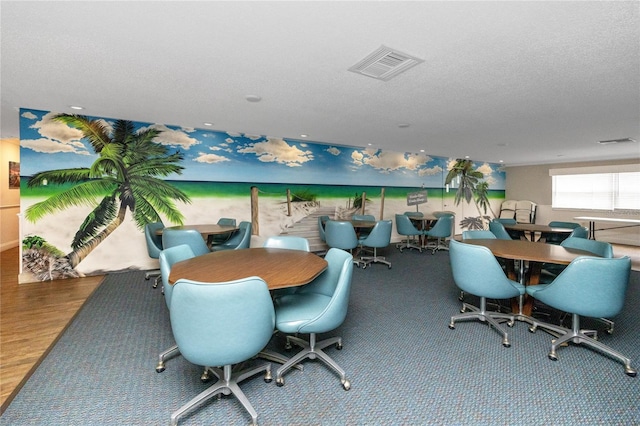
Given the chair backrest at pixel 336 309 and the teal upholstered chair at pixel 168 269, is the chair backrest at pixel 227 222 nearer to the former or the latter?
the teal upholstered chair at pixel 168 269

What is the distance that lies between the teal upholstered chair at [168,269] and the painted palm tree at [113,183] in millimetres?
3023

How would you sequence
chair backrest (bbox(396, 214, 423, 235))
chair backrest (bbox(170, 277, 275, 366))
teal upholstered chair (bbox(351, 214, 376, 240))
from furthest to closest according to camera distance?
chair backrest (bbox(396, 214, 423, 235))
teal upholstered chair (bbox(351, 214, 376, 240))
chair backrest (bbox(170, 277, 275, 366))

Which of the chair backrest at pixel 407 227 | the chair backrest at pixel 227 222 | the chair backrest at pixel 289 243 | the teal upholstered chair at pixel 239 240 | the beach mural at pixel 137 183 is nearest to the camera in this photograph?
the chair backrest at pixel 289 243

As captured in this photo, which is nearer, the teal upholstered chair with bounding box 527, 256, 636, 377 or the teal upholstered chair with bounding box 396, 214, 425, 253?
the teal upholstered chair with bounding box 527, 256, 636, 377

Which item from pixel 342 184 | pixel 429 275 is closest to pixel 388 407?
pixel 429 275

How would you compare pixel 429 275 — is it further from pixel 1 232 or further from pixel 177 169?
pixel 1 232

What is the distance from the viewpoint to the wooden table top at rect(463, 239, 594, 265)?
275cm

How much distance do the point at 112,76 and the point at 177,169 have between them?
2.43 m

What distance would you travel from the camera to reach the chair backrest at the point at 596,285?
230 cm

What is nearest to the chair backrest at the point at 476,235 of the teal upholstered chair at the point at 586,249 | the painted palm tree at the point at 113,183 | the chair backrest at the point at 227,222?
the teal upholstered chair at the point at 586,249

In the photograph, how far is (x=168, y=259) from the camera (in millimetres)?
2492

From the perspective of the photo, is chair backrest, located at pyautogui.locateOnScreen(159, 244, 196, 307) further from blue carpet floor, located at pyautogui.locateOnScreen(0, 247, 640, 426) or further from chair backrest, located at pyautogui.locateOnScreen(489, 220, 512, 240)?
chair backrest, located at pyautogui.locateOnScreen(489, 220, 512, 240)

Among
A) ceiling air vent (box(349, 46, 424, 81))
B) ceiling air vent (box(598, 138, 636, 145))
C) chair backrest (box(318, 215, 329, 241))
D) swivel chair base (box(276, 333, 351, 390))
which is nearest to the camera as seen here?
swivel chair base (box(276, 333, 351, 390))

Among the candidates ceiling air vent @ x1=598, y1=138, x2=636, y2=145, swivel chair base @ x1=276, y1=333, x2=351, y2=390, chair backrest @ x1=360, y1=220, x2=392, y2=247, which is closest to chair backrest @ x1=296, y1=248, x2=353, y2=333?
swivel chair base @ x1=276, y1=333, x2=351, y2=390
